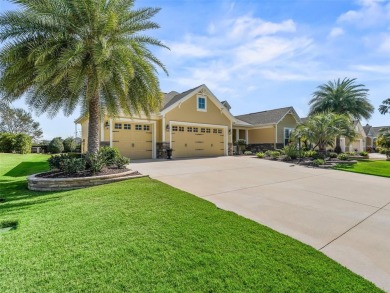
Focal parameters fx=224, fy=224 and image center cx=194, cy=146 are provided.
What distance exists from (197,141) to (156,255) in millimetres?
15635

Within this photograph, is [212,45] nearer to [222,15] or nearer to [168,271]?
[222,15]

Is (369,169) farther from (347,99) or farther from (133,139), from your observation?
(347,99)

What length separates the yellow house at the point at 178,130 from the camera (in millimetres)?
15492

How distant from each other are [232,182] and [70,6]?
8.11 metres

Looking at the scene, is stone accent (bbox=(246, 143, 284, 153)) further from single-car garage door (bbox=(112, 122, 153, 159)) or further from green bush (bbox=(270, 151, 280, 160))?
single-car garage door (bbox=(112, 122, 153, 159))

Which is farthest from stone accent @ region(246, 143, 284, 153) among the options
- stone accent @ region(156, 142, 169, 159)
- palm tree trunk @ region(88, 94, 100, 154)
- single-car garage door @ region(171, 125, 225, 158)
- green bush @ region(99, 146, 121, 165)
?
palm tree trunk @ region(88, 94, 100, 154)

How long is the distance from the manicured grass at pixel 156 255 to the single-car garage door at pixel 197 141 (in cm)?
1262

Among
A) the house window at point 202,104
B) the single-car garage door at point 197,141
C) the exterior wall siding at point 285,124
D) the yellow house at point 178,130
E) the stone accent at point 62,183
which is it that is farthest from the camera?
the exterior wall siding at point 285,124

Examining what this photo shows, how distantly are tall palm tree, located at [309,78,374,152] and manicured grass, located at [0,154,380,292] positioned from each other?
2439 centimetres

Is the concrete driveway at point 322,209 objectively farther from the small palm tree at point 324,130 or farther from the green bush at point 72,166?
the small palm tree at point 324,130

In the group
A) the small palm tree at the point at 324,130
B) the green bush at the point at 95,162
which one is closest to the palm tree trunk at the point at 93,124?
the green bush at the point at 95,162

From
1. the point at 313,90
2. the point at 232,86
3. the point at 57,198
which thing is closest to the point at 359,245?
the point at 57,198

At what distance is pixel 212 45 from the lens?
36.1ft

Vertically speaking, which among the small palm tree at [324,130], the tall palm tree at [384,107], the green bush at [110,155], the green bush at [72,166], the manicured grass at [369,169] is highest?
the tall palm tree at [384,107]
